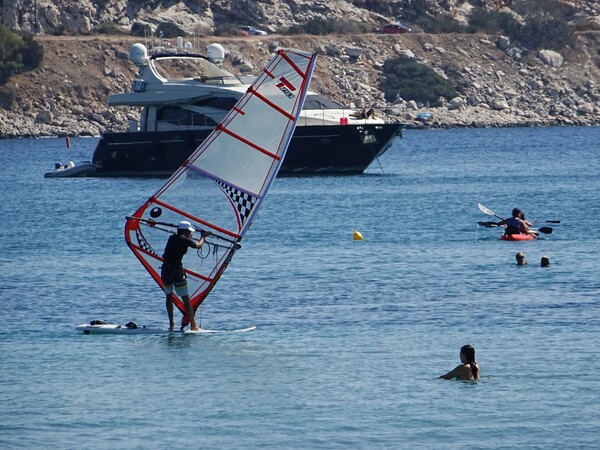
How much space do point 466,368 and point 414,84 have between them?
100156 millimetres

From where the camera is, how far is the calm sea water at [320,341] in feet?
59.6

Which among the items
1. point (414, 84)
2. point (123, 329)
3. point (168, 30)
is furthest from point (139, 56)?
point (414, 84)

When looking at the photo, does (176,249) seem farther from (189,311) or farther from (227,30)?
(227,30)

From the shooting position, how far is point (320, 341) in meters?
23.5

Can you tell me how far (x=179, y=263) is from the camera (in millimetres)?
23172

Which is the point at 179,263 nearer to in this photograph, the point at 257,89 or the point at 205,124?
the point at 257,89

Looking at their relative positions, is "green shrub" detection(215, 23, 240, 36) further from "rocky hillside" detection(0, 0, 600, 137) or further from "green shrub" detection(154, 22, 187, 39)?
"green shrub" detection(154, 22, 187, 39)

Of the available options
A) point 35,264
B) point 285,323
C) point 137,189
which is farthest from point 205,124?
point 285,323

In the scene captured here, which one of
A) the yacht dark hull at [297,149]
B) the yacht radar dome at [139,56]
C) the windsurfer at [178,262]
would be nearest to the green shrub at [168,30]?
the yacht radar dome at [139,56]

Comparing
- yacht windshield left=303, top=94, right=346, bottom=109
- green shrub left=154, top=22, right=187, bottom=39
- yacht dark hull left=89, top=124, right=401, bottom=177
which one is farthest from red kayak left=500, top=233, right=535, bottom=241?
green shrub left=154, top=22, right=187, bottom=39

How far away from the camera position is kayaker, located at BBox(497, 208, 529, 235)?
37406 mm

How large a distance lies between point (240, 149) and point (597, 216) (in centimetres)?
2172

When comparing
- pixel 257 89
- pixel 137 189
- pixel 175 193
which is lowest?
pixel 137 189

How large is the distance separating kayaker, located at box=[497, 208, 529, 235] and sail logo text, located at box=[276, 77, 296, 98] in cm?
1411
